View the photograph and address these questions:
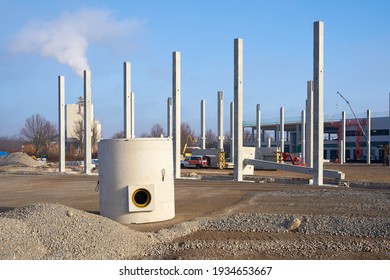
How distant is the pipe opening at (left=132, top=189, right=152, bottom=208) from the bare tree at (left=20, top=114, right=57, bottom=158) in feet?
243

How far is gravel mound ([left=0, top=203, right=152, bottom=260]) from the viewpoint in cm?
823

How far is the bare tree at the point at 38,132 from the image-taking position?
83.8m

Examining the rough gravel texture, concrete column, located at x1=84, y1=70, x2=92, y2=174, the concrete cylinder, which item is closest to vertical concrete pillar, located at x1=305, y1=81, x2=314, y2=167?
concrete column, located at x1=84, y1=70, x2=92, y2=174

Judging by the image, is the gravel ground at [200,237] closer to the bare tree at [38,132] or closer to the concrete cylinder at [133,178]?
the concrete cylinder at [133,178]

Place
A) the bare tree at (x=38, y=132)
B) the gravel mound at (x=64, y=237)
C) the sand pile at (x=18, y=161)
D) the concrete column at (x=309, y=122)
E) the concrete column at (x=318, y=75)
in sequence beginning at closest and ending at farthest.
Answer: the gravel mound at (x=64, y=237)
the concrete column at (x=318, y=75)
the concrete column at (x=309, y=122)
the sand pile at (x=18, y=161)
the bare tree at (x=38, y=132)

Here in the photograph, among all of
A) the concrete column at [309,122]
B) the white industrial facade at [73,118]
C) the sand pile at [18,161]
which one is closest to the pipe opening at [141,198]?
the concrete column at [309,122]

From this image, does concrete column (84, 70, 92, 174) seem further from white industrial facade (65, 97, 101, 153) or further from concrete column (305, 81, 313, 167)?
white industrial facade (65, 97, 101, 153)

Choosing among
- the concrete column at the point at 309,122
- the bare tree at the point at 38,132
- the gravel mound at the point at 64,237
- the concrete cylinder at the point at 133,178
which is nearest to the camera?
the gravel mound at the point at 64,237

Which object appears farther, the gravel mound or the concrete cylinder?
the concrete cylinder

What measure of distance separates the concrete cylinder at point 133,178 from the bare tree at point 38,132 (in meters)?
73.9

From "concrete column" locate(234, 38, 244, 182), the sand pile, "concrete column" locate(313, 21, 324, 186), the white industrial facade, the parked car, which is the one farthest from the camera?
the white industrial facade

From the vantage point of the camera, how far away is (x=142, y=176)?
12.0 m
